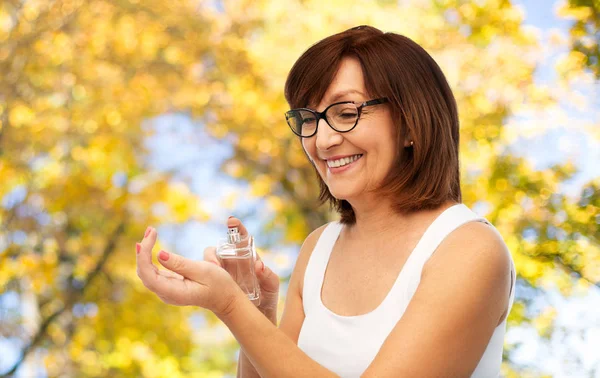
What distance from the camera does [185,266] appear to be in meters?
0.97

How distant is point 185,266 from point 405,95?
1.54 feet

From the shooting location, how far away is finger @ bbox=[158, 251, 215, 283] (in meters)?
0.96

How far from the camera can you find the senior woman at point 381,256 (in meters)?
1.00

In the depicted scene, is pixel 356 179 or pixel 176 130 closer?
pixel 356 179

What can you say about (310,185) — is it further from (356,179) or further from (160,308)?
(356,179)

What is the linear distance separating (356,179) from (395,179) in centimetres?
8

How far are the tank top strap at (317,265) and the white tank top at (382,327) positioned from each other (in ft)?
0.24

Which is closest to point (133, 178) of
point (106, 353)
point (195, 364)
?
point (106, 353)

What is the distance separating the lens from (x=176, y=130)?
4.61 metres

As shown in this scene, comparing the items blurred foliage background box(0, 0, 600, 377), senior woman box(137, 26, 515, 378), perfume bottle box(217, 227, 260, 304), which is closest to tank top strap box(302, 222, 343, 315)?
senior woman box(137, 26, 515, 378)

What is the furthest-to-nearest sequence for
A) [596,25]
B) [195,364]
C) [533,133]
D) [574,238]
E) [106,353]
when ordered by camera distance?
[195,364], [106,353], [533,133], [574,238], [596,25]

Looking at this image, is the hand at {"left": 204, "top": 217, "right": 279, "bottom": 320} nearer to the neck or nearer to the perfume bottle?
the perfume bottle

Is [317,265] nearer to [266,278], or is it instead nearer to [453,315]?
[266,278]

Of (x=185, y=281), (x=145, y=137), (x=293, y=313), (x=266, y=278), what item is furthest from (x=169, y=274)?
(x=145, y=137)
